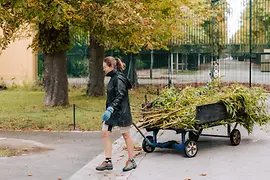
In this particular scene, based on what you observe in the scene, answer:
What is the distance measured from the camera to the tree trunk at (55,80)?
61.3 feet

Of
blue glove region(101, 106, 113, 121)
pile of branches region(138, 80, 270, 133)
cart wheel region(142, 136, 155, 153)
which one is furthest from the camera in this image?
cart wheel region(142, 136, 155, 153)

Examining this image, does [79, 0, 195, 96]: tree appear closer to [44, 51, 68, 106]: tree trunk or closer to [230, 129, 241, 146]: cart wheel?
[44, 51, 68, 106]: tree trunk

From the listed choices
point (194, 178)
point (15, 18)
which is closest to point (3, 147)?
point (194, 178)

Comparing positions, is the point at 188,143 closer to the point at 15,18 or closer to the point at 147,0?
the point at 15,18

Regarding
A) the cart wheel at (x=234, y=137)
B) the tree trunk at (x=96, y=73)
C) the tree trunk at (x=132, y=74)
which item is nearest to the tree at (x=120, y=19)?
the tree trunk at (x=96, y=73)

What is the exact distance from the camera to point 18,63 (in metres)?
29.7

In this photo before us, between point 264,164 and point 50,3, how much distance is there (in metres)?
7.81

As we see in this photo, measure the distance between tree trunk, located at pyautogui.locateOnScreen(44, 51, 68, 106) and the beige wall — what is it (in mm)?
10840

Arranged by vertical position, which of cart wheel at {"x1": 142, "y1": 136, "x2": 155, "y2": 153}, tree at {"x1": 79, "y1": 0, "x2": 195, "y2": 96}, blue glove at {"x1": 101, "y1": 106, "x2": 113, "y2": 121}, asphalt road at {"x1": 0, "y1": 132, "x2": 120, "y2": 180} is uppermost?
tree at {"x1": 79, "y1": 0, "x2": 195, "y2": 96}

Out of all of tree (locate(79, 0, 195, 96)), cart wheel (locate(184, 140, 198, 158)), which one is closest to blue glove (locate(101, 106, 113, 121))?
cart wheel (locate(184, 140, 198, 158))

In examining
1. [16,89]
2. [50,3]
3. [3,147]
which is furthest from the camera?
[16,89]

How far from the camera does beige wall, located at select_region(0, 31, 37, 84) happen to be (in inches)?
1159

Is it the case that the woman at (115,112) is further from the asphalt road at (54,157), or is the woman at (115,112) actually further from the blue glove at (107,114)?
the asphalt road at (54,157)

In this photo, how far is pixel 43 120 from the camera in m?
15.3
